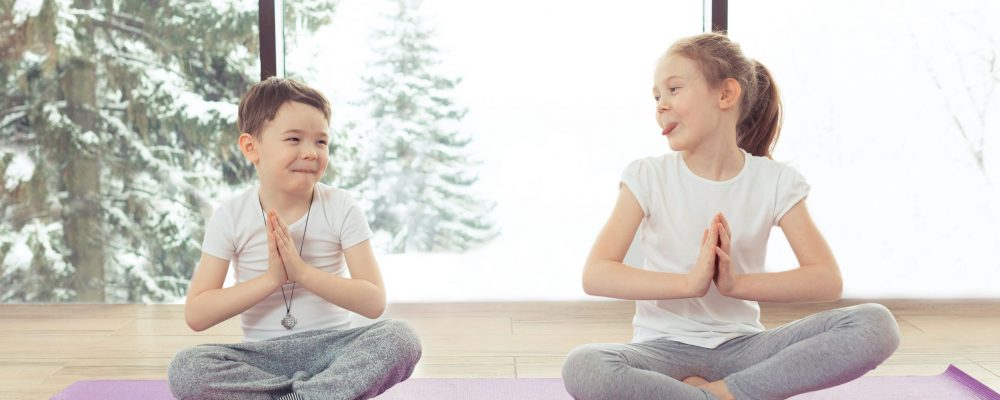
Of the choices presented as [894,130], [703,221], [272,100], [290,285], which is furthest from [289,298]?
[894,130]

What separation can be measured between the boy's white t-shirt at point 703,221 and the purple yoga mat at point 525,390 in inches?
12.9

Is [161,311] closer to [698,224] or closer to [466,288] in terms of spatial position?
[466,288]

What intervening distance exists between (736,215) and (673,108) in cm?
Result: 22

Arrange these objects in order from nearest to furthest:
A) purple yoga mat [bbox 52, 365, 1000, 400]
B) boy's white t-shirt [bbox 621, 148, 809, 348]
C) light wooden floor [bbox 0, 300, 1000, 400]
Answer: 1. boy's white t-shirt [bbox 621, 148, 809, 348]
2. purple yoga mat [bbox 52, 365, 1000, 400]
3. light wooden floor [bbox 0, 300, 1000, 400]

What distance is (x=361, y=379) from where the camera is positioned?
167 cm

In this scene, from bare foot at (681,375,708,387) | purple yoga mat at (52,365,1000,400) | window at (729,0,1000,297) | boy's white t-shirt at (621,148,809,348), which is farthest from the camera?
window at (729,0,1000,297)

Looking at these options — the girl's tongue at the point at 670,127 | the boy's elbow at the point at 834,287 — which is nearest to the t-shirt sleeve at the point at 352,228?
the girl's tongue at the point at 670,127

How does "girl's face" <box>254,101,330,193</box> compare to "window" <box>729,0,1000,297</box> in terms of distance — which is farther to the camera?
"window" <box>729,0,1000,297</box>

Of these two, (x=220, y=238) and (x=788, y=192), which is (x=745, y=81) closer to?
(x=788, y=192)

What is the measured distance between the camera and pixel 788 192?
1788 millimetres

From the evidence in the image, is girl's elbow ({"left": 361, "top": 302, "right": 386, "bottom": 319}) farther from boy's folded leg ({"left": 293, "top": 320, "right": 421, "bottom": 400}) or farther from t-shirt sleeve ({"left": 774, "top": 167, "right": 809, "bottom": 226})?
t-shirt sleeve ({"left": 774, "top": 167, "right": 809, "bottom": 226})

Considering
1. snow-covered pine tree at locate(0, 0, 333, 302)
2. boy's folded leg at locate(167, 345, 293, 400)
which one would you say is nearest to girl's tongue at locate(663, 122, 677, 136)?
boy's folded leg at locate(167, 345, 293, 400)

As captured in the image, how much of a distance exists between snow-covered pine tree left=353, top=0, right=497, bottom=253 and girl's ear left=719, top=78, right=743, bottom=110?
1.23 m

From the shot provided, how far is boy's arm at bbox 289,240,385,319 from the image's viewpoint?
5.77ft
